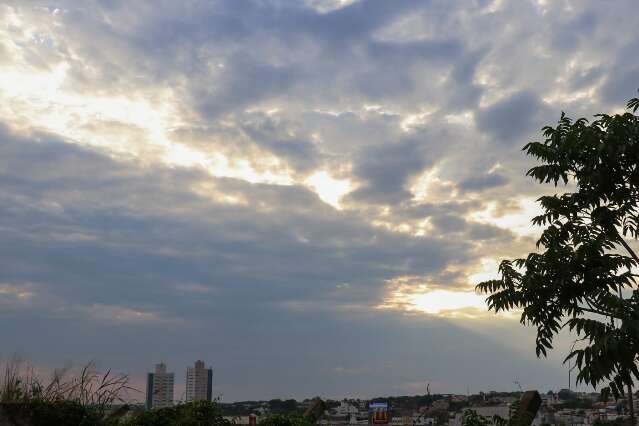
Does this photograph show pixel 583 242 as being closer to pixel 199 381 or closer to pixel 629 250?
pixel 629 250

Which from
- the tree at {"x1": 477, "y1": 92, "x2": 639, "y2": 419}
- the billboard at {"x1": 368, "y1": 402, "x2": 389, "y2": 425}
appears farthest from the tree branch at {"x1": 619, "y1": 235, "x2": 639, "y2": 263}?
the billboard at {"x1": 368, "y1": 402, "x2": 389, "y2": 425}

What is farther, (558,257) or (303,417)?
(303,417)

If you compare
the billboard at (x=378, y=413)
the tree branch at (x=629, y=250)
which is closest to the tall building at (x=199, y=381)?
the billboard at (x=378, y=413)

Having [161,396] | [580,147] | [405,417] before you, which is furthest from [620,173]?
[161,396]

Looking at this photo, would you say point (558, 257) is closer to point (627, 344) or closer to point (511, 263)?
point (511, 263)

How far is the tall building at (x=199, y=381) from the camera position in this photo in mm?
13914

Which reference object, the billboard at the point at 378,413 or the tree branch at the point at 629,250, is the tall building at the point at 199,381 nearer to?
the billboard at the point at 378,413

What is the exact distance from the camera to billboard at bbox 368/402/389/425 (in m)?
13.3

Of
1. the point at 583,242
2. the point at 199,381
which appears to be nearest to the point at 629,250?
the point at 583,242

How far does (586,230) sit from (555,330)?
6.73ft

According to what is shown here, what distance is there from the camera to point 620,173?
12.4 m

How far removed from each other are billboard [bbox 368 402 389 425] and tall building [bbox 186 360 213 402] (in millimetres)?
3430

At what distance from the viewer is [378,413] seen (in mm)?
13508

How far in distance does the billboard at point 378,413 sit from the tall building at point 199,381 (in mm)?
3430
